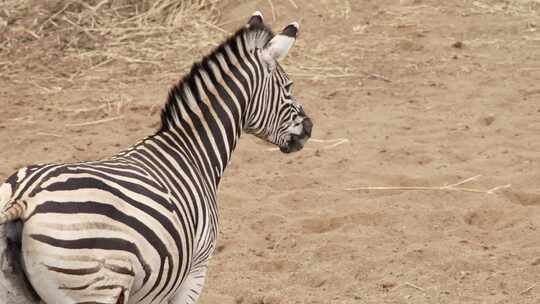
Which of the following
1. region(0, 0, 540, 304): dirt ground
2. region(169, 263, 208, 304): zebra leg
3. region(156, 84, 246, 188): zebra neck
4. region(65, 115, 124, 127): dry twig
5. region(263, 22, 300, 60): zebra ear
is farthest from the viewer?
region(65, 115, 124, 127): dry twig

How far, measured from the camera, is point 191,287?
178 inches

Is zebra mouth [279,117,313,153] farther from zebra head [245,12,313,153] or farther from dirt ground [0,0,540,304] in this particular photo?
dirt ground [0,0,540,304]

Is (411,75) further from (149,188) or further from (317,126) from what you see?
(149,188)

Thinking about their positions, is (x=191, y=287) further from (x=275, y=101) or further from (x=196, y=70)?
(x=275, y=101)

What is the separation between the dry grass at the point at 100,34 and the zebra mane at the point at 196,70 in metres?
5.24

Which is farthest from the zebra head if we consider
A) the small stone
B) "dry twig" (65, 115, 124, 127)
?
the small stone

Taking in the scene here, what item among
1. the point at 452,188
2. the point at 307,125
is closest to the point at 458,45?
the point at 452,188

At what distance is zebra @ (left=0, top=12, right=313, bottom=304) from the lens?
11.6 feet

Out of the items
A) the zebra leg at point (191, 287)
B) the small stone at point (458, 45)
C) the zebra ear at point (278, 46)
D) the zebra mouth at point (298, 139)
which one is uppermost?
the zebra ear at point (278, 46)

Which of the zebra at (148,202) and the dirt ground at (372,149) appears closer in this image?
the zebra at (148,202)

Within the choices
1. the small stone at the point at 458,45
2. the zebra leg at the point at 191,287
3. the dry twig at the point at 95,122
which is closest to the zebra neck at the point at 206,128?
the zebra leg at the point at 191,287

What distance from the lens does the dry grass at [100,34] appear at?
34.0ft

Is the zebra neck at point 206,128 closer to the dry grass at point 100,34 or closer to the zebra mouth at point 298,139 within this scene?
the zebra mouth at point 298,139

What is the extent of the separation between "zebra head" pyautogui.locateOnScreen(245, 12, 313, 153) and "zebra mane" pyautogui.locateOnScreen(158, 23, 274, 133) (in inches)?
1.0
